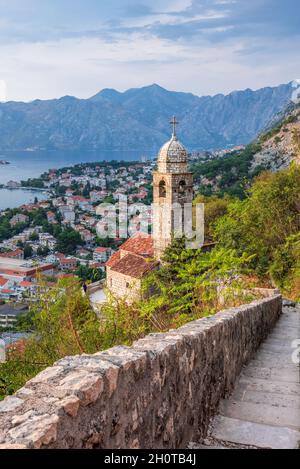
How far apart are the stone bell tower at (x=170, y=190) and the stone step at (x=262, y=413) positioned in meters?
15.6

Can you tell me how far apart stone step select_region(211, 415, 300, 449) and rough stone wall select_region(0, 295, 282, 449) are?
0.34 ft

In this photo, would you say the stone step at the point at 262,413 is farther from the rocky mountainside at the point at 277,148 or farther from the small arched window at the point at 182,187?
the rocky mountainside at the point at 277,148

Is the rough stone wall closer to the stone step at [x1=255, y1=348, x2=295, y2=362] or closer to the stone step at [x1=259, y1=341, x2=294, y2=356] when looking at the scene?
the stone step at [x1=255, y1=348, x2=295, y2=362]

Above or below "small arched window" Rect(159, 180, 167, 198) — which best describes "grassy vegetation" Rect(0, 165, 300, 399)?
below

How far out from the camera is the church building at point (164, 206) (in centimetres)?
1914

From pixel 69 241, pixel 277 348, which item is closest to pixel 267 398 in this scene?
pixel 277 348

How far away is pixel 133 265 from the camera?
19.8 meters

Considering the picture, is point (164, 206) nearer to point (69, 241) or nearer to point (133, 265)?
point (133, 265)

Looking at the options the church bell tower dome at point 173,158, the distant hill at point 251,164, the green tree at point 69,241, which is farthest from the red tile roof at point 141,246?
the green tree at point 69,241

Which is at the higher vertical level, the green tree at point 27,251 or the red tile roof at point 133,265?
the red tile roof at point 133,265

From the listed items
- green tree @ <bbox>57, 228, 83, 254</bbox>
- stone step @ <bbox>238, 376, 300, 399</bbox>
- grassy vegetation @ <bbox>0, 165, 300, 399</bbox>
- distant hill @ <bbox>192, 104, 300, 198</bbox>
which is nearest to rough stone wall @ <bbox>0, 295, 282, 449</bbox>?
stone step @ <bbox>238, 376, 300, 399</bbox>

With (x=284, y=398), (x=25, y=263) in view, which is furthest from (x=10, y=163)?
(x=284, y=398)

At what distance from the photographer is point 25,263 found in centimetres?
4894

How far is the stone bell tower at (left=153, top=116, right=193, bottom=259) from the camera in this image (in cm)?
1914
